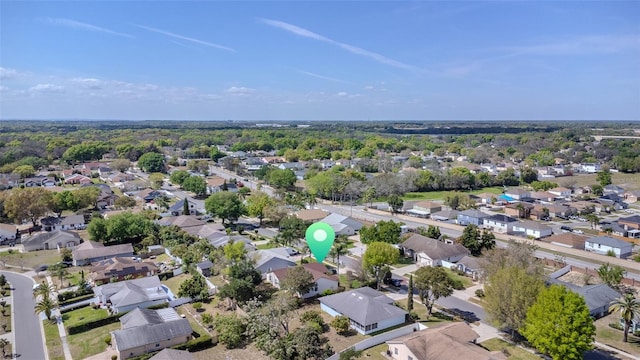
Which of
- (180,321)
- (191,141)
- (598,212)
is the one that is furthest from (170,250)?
(191,141)

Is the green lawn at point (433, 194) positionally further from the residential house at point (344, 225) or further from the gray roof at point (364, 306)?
the gray roof at point (364, 306)

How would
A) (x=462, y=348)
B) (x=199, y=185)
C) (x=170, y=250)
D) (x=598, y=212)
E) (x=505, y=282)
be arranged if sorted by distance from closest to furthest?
1. (x=462, y=348)
2. (x=505, y=282)
3. (x=170, y=250)
4. (x=598, y=212)
5. (x=199, y=185)

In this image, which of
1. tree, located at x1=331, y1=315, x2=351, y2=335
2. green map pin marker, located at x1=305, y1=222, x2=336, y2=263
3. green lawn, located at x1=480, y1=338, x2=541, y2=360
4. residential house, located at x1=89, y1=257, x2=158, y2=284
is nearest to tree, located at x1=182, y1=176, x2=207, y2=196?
residential house, located at x1=89, y1=257, x2=158, y2=284

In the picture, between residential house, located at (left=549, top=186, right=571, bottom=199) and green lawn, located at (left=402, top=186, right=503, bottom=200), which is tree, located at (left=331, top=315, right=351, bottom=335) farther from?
residential house, located at (left=549, top=186, right=571, bottom=199)

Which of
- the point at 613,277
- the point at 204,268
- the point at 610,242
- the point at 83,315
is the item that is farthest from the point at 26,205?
the point at 610,242

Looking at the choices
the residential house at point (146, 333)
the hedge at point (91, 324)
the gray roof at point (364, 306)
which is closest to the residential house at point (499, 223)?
the gray roof at point (364, 306)

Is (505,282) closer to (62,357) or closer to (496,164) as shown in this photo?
(62,357)
